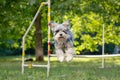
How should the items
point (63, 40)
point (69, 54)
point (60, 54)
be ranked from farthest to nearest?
point (60, 54), point (69, 54), point (63, 40)

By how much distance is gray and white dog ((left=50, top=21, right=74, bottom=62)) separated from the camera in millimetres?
8992

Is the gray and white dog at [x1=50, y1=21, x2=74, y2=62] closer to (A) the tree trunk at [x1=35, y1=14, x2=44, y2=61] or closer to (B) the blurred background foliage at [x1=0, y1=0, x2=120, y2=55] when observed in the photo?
(B) the blurred background foliage at [x1=0, y1=0, x2=120, y2=55]

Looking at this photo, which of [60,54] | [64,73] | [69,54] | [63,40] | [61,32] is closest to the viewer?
[61,32]

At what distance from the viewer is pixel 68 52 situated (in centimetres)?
934

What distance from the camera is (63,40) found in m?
9.09

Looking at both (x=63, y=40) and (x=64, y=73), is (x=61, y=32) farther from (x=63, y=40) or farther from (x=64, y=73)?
(x=64, y=73)

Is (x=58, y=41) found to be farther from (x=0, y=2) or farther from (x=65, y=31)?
(x=0, y=2)

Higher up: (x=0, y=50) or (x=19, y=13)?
(x=19, y=13)

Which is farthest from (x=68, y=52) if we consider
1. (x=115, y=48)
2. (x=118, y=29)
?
(x=115, y=48)

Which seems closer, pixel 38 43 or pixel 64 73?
pixel 64 73

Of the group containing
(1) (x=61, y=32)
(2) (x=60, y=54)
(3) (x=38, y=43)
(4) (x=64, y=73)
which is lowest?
(3) (x=38, y=43)

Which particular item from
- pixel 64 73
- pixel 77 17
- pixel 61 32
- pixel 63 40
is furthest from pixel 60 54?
pixel 77 17

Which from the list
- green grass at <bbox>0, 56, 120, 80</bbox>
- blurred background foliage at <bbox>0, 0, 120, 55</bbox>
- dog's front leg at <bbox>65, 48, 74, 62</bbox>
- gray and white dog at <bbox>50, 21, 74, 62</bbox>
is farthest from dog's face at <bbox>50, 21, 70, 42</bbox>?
blurred background foliage at <bbox>0, 0, 120, 55</bbox>

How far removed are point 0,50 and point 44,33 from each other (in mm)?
17057
